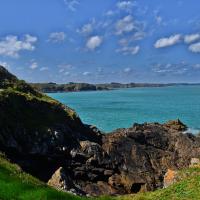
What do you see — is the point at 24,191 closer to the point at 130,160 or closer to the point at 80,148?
the point at 80,148

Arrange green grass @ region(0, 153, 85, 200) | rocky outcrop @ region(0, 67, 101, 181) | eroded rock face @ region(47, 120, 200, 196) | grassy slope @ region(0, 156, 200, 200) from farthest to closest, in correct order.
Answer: rocky outcrop @ region(0, 67, 101, 181), eroded rock face @ region(47, 120, 200, 196), grassy slope @ region(0, 156, 200, 200), green grass @ region(0, 153, 85, 200)

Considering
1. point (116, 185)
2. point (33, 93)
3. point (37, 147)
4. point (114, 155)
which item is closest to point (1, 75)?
point (33, 93)

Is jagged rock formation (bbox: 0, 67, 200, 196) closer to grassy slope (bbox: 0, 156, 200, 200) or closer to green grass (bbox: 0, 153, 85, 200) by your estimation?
grassy slope (bbox: 0, 156, 200, 200)

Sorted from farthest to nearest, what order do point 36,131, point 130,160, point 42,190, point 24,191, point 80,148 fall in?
point 130,160 < point 80,148 < point 36,131 < point 42,190 < point 24,191

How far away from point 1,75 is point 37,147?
569 inches

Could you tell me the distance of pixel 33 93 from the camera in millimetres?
58312

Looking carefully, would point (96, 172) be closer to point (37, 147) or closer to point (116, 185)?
point (116, 185)

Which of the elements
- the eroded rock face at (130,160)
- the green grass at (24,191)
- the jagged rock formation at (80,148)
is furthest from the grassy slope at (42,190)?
the eroded rock face at (130,160)

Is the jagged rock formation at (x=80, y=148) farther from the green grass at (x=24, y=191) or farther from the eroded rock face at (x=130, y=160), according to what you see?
the green grass at (x=24, y=191)

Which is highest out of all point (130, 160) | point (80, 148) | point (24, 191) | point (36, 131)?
point (24, 191)

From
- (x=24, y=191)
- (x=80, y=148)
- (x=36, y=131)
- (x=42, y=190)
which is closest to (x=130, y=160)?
(x=80, y=148)

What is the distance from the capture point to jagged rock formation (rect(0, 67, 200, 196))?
44.2 metres

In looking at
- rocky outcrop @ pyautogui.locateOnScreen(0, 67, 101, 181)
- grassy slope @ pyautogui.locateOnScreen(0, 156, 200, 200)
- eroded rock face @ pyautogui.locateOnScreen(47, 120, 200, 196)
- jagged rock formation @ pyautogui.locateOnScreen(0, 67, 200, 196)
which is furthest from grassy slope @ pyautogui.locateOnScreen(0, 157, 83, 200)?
rocky outcrop @ pyautogui.locateOnScreen(0, 67, 101, 181)

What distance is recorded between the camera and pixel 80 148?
157ft
